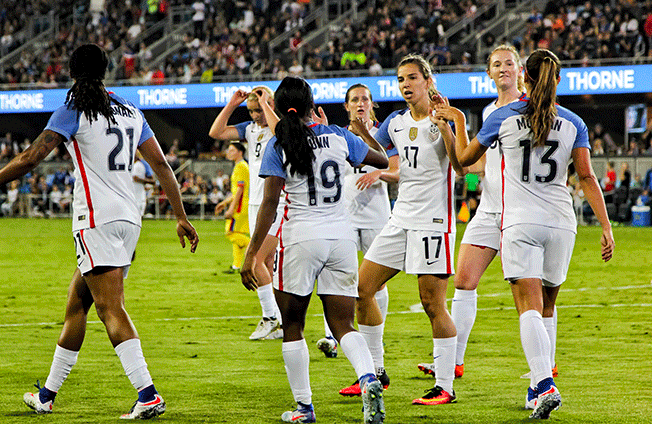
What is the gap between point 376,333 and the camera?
625cm

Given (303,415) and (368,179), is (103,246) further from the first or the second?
(368,179)

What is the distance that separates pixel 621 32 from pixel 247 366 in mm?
23988

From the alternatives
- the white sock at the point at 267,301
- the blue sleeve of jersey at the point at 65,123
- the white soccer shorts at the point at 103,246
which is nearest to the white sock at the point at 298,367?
the white soccer shorts at the point at 103,246

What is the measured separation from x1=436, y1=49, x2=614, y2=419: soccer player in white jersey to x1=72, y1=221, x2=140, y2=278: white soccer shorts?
88.6 inches

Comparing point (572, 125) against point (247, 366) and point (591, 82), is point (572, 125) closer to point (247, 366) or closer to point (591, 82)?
point (247, 366)

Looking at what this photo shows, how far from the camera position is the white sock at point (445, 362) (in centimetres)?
579

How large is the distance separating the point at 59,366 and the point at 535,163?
126 inches

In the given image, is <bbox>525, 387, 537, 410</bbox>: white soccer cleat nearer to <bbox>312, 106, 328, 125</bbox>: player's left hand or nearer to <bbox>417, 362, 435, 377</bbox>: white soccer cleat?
<bbox>417, 362, 435, 377</bbox>: white soccer cleat

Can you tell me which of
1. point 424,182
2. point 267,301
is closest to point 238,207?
point 267,301

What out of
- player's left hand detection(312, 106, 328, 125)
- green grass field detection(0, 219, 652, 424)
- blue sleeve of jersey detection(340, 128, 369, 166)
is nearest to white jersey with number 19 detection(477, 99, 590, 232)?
→ blue sleeve of jersey detection(340, 128, 369, 166)

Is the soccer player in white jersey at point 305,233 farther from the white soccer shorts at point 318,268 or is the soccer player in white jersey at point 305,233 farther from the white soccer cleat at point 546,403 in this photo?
the white soccer cleat at point 546,403

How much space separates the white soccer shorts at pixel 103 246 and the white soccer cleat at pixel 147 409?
82cm

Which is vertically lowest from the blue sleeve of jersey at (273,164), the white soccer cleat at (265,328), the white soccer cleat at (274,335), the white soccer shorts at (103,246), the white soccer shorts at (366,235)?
the white soccer cleat at (274,335)

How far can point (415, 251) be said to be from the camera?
19.5 feet
